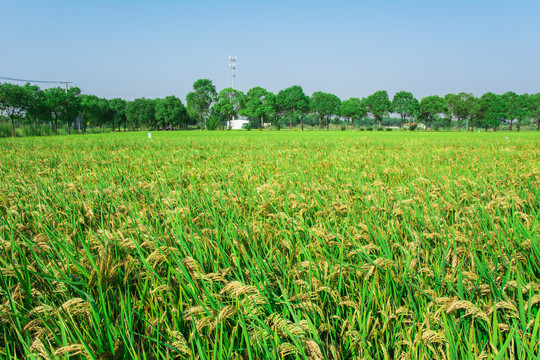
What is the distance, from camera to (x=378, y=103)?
100 m

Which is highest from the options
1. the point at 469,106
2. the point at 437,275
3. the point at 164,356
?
the point at 469,106

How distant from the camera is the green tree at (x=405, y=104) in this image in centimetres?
9888

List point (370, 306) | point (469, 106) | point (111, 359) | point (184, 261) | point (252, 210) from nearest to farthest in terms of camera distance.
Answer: point (111, 359) < point (370, 306) < point (184, 261) < point (252, 210) < point (469, 106)

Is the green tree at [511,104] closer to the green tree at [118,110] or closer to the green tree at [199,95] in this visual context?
the green tree at [199,95]

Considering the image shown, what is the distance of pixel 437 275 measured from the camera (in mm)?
1120

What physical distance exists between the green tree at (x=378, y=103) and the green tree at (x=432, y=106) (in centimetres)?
1016

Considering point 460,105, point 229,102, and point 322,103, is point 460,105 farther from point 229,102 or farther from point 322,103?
point 229,102

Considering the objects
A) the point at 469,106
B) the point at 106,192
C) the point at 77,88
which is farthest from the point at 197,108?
the point at 106,192

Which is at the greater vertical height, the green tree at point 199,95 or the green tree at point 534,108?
the green tree at point 199,95

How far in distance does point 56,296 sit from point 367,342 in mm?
1136

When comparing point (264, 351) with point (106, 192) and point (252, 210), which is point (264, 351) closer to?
point (252, 210)

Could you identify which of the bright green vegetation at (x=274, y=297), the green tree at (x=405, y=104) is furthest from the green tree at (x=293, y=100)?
the bright green vegetation at (x=274, y=297)

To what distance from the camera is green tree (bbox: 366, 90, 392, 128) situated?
100.0m

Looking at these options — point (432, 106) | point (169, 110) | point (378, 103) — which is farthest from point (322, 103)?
point (169, 110)
